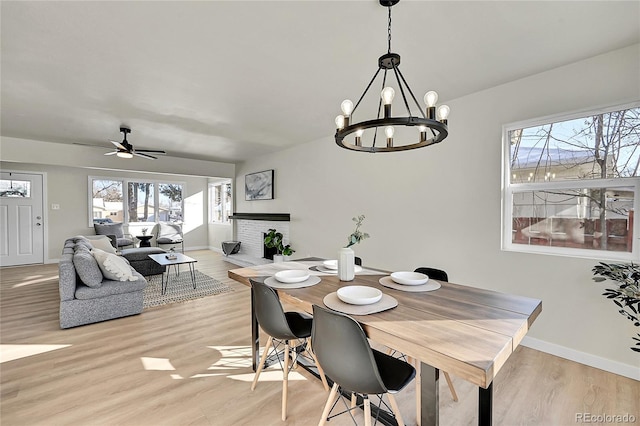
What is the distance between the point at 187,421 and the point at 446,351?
5.40 feet

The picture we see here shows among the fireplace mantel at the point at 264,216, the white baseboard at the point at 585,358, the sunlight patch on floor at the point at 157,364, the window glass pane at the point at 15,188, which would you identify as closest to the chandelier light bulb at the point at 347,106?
the sunlight patch on floor at the point at 157,364

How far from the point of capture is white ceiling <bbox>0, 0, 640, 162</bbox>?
5.68ft

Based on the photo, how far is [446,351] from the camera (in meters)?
1.00

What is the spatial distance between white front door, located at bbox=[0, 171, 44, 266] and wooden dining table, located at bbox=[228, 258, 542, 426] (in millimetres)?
7478

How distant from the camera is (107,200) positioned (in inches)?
281

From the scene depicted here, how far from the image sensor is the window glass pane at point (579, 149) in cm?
223

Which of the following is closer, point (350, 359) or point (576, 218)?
point (350, 359)

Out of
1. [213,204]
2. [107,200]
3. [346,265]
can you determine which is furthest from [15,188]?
[346,265]

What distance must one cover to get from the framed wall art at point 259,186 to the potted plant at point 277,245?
81 centimetres

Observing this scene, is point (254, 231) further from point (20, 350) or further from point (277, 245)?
point (20, 350)

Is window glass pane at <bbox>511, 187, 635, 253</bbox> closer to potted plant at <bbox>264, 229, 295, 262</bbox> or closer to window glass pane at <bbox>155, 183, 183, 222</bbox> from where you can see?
potted plant at <bbox>264, 229, 295, 262</bbox>

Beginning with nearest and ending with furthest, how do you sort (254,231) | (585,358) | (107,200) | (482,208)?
(585,358) < (482,208) < (254,231) < (107,200)

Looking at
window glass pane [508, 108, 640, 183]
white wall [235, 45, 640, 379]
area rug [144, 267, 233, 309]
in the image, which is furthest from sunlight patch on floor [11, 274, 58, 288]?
window glass pane [508, 108, 640, 183]

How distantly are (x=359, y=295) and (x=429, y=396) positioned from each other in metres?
0.56
